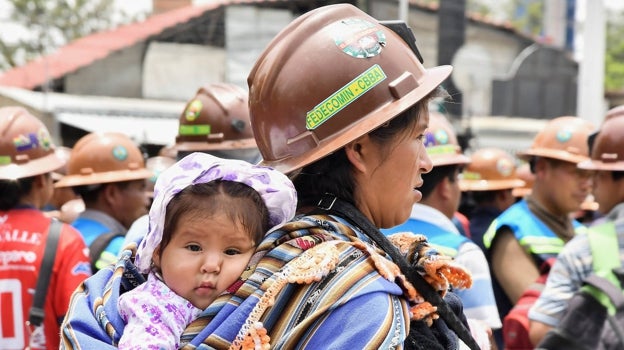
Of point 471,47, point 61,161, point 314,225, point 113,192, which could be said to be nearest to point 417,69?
point 314,225

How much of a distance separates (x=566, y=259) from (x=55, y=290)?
259 cm

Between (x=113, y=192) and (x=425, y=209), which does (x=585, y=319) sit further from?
(x=113, y=192)

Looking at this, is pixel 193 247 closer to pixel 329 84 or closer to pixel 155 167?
pixel 329 84

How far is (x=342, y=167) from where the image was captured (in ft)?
6.96

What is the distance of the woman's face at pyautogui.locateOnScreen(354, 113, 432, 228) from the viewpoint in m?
2.12

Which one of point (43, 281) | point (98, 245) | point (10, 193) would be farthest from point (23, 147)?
point (43, 281)

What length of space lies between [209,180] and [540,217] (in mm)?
3814

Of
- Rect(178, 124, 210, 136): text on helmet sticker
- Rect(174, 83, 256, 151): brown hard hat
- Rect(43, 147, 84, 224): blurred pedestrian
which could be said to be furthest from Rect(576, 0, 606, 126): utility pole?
Rect(178, 124, 210, 136): text on helmet sticker

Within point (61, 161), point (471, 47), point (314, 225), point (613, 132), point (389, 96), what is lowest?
point (471, 47)

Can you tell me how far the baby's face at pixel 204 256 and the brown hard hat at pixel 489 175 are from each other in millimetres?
6039

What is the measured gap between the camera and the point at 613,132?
14.3 feet

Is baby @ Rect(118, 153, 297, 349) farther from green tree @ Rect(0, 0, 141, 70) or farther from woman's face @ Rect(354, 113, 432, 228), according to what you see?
green tree @ Rect(0, 0, 141, 70)

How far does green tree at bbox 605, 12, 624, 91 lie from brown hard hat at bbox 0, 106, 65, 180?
930 inches

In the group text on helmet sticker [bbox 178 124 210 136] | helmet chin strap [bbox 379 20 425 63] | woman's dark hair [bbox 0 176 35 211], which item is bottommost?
woman's dark hair [bbox 0 176 35 211]
